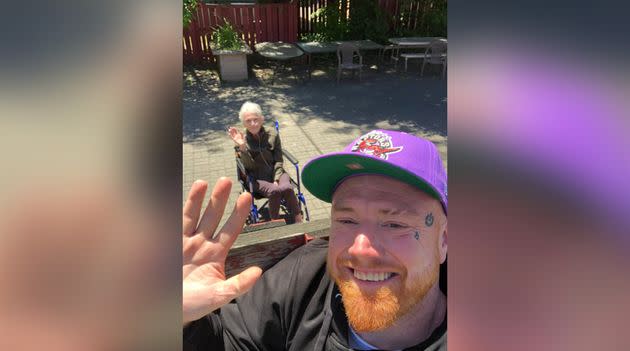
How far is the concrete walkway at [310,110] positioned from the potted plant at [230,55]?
28 cm

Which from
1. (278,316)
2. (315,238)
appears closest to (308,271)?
(278,316)

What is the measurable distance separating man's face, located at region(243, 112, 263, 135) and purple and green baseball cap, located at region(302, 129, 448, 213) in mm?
2133

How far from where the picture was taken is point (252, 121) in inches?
142

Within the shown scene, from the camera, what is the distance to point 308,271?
1.62m

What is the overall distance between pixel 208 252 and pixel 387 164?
2.05 feet

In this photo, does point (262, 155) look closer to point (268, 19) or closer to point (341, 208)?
point (341, 208)

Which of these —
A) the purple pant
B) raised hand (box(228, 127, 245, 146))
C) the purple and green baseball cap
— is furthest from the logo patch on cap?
raised hand (box(228, 127, 245, 146))

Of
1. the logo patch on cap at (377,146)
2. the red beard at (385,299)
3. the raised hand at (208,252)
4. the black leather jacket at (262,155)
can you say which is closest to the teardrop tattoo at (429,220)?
the red beard at (385,299)

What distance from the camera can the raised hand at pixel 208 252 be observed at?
879 mm

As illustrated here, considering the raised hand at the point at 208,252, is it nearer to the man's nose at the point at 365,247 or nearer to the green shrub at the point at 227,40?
the man's nose at the point at 365,247

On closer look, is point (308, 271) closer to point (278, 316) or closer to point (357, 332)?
point (278, 316)

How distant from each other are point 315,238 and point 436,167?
28.9 inches

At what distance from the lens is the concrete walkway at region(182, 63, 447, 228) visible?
579cm

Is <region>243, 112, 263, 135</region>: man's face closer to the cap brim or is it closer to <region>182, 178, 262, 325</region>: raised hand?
the cap brim
